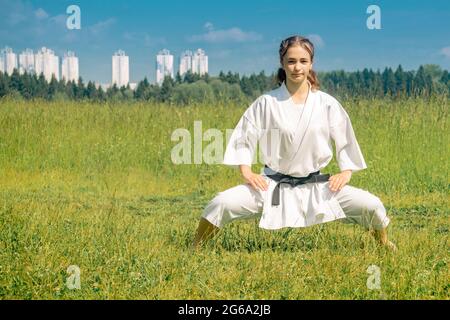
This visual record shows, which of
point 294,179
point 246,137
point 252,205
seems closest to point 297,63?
point 246,137

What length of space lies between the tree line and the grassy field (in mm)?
515

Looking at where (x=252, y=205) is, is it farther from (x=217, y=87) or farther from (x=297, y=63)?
(x=217, y=87)

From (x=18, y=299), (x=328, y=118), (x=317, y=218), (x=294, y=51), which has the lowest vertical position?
(x=18, y=299)

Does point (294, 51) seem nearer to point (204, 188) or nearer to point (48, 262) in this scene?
point (48, 262)

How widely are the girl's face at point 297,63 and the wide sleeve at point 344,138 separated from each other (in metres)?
0.35

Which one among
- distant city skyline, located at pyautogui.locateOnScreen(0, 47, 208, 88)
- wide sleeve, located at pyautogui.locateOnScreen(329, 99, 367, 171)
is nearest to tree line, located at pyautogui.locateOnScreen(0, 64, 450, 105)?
distant city skyline, located at pyautogui.locateOnScreen(0, 47, 208, 88)

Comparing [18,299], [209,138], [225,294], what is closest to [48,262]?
[18,299]

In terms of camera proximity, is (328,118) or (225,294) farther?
(328,118)

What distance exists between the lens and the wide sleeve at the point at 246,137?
16.7ft

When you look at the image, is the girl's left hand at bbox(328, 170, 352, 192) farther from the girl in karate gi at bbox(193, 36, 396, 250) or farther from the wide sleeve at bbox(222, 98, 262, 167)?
the wide sleeve at bbox(222, 98, 262, 167)

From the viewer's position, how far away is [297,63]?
4.92m

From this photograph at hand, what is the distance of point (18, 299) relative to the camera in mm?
4195

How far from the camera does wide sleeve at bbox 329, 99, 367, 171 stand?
5.16m
